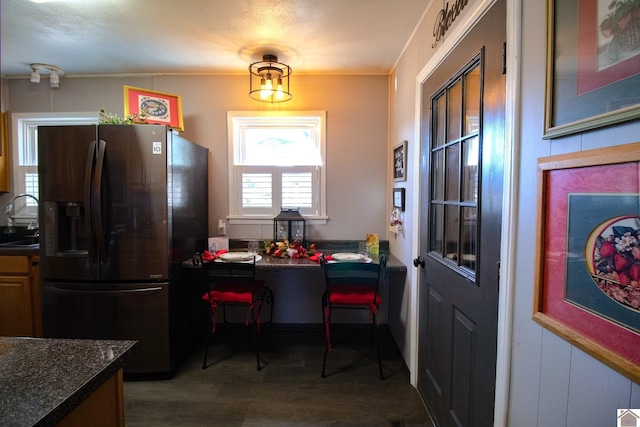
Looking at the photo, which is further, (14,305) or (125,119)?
(14,305)

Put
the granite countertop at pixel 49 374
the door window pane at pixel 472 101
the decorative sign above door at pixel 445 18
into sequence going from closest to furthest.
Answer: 1. the granite countertop at pixel 49 374
2. the door window pane at pixel 472 101
3. the decorative sign above door at pixel 445 18

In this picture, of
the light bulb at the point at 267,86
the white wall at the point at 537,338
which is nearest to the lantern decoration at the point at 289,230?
the light bulb at the point at 267,86

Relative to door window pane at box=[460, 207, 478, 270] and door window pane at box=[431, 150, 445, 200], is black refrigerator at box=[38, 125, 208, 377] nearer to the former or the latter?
door window pane at box=[431, 150, 445, 200]

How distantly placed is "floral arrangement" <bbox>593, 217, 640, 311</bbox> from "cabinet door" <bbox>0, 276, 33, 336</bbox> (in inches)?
139

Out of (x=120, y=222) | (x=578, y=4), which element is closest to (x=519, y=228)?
(x=578, y=4)

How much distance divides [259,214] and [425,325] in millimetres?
1832

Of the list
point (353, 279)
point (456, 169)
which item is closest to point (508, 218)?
point (456, 169)

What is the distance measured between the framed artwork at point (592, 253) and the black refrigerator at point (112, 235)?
7.24ft

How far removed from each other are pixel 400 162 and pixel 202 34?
1.79 meters

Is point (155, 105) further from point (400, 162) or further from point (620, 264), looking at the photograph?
point (620, 264)

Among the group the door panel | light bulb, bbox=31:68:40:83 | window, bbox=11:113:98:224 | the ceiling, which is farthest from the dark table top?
light bulb, bbox=31:68:40:83

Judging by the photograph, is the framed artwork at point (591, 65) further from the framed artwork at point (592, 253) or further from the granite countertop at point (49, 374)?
the granite countertop at point (49, 374)

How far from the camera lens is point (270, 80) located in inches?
104

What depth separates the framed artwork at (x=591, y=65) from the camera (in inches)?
24.4
